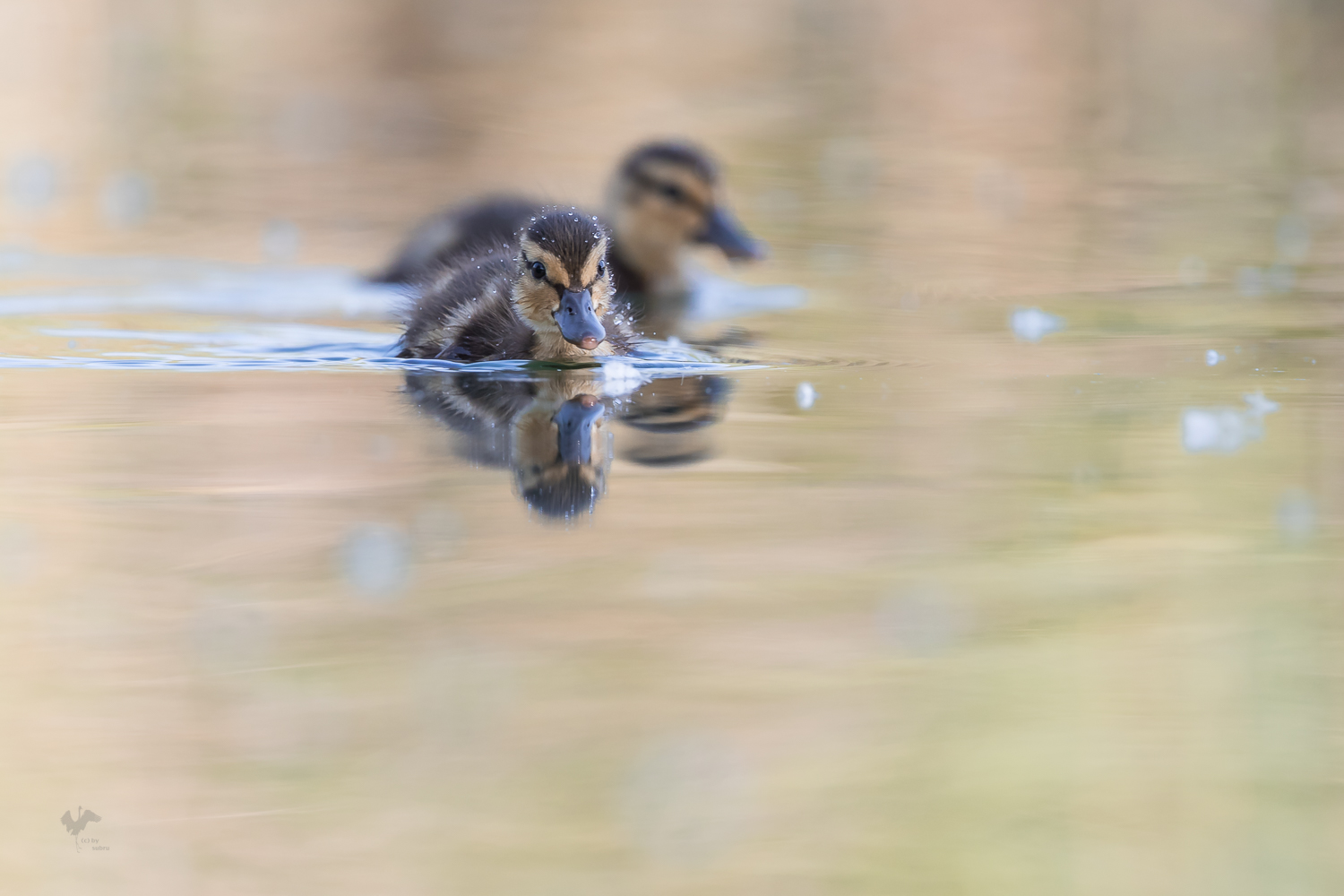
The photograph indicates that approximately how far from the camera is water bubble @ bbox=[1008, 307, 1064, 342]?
21.1 feet

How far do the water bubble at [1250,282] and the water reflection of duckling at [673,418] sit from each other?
2.56 m

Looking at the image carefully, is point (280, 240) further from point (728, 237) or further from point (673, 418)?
point (673, 418)

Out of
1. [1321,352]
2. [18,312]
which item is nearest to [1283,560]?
[1321,352]

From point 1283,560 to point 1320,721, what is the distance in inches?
32.8

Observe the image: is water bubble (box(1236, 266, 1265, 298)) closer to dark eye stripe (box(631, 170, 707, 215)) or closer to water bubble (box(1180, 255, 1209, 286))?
water bubble (box(1180, 255, 1209, 286))

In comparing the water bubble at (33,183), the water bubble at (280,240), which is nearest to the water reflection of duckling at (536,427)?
the water bubble at (280,240)

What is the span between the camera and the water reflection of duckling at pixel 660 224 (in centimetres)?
840

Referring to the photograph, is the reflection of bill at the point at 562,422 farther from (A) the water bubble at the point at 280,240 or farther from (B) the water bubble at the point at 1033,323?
(A) the water bubble at the point at 280,240

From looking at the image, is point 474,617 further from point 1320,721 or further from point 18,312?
point 18,312

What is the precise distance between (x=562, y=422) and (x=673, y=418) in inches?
12.9

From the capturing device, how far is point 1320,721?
308 cm

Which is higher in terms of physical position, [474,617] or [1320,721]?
[474,617]

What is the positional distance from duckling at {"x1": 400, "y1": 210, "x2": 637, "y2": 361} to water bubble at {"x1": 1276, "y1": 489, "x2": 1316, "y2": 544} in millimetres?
2062

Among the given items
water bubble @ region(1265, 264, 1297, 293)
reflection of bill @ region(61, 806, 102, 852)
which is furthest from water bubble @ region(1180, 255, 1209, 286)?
reflection of bill @ region(61, 806, 102, 852)
